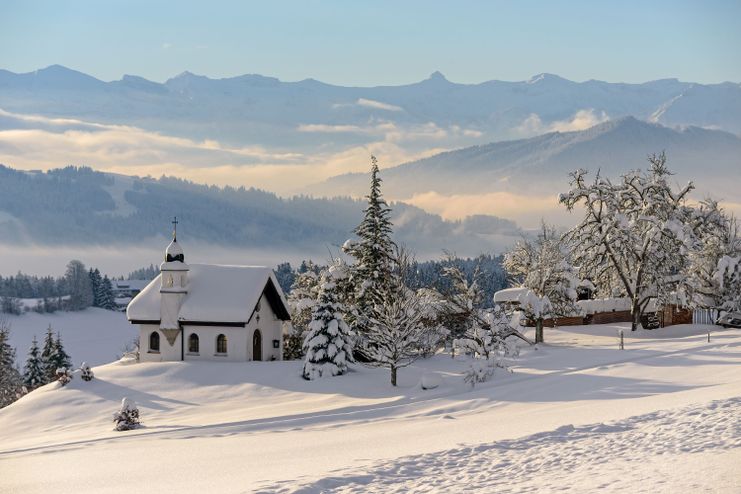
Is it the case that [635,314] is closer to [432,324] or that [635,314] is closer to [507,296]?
[507,296]

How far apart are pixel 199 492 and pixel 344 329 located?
2369 cm

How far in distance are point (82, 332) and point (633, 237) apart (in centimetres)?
12824

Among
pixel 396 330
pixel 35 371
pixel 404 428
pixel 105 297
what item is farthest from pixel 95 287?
pixel 404 428

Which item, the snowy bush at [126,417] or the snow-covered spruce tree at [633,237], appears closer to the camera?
the snowy bush at [126,417]

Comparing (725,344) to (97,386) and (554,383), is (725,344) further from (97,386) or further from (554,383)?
(97,386)

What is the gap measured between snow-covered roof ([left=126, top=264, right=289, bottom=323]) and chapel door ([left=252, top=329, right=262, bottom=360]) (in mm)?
2154

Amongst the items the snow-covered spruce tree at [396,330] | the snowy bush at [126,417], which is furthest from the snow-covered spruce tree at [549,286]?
the snowy bush at [126,417]

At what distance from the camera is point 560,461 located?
772 inches

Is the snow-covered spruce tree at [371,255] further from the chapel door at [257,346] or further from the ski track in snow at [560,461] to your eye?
the ski track in snow at [560,461]

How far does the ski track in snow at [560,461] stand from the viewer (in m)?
17.8

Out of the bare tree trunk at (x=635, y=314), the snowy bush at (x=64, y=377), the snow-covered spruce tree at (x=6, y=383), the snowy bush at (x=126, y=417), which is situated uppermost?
the bare tree trunk at (x=635, y=314)

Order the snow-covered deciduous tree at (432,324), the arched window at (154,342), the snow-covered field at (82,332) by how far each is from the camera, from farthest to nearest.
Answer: the snow-covered field at (82,332) < the arched window at (154,342) < the snow-covered deciduous tree at (432,324)

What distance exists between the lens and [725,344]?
1751 inches

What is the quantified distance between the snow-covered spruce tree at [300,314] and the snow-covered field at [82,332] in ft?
281
